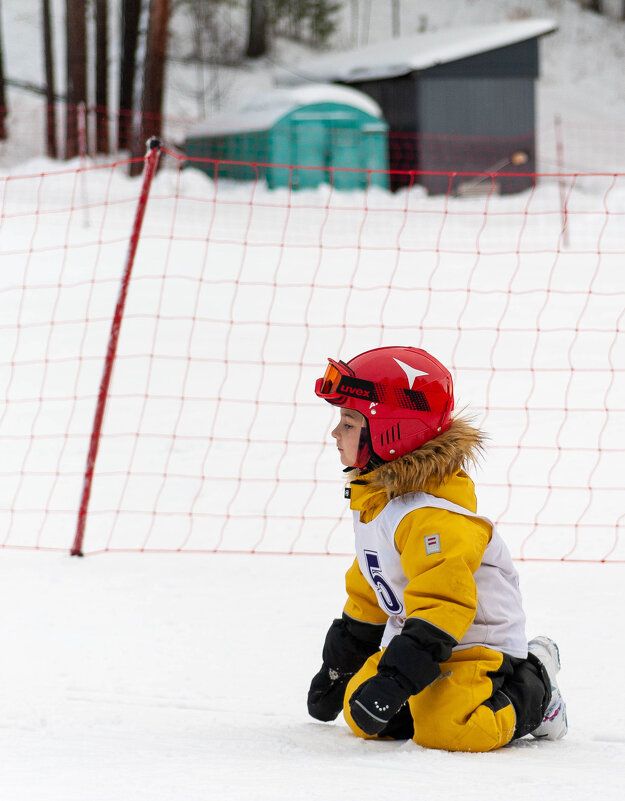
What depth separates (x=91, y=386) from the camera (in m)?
6.96

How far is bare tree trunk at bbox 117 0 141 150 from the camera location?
1964 cm

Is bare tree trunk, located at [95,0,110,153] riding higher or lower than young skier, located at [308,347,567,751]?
higher

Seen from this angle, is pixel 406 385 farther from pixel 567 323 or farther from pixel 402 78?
pixel 402 78

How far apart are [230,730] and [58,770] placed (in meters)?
0.68

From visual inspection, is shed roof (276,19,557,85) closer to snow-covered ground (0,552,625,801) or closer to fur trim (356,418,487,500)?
snow-covered ground (0,552,625,801)

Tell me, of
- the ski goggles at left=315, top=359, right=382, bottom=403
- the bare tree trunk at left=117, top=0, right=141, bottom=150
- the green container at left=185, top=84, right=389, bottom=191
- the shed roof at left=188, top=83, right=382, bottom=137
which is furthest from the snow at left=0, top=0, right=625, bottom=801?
the bare tree trunk at left=117, top=0, right=141, bottom=150

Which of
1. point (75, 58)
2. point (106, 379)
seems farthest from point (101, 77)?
point (106, 379)

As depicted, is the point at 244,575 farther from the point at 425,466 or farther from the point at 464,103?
the point at 464,103

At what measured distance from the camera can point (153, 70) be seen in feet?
52.8

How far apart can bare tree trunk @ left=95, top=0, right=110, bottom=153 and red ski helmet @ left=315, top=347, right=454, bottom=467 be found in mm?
19910

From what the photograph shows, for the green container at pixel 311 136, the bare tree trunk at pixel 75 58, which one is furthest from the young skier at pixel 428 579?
the bare tree trunk at pixel 75 58

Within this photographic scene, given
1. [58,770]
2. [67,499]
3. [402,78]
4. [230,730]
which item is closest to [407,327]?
[67,499]

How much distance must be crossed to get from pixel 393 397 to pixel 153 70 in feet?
49.5

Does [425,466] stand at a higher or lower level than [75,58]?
lower
